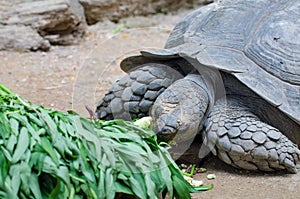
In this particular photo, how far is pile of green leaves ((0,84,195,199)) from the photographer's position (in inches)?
82.2

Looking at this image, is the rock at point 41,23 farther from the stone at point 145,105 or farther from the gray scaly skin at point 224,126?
the gray scaly skin at point 224,126

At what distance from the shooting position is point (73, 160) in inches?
86.3

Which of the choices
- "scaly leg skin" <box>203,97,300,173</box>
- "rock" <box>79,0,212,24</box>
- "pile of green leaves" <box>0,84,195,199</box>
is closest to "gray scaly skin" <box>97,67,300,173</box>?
"scaly leg skin" <box>203,97,300,173</box>

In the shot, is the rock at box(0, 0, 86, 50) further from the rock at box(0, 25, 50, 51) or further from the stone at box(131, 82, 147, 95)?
the stone at box(131, 82, 147, 95)

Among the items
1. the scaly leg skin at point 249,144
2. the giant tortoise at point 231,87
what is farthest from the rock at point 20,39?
the scaly leg skin at point 249,144

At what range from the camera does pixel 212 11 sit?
347cm

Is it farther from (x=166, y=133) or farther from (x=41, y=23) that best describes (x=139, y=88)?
(x=41, y=23)

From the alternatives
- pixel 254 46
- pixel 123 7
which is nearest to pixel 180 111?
pixel 254 46

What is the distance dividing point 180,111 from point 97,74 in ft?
6.74

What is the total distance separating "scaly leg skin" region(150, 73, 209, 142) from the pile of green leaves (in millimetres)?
336

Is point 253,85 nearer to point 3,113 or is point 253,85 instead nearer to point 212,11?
point 212,11

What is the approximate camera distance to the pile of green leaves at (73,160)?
209 centimetres

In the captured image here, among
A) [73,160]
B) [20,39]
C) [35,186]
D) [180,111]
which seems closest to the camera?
[35,186]

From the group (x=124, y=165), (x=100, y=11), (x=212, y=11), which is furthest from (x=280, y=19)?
(x=100, y=11)
